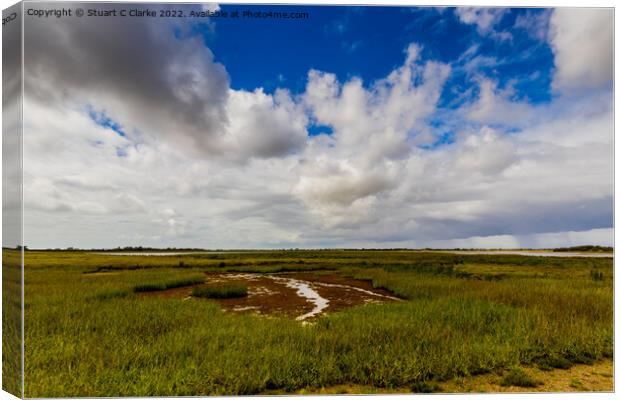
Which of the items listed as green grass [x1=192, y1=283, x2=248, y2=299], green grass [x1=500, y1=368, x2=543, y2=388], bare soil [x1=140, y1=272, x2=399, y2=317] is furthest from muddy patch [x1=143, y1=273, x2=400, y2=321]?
green grass [x1=500, y1=368, x2=543, y2=388]

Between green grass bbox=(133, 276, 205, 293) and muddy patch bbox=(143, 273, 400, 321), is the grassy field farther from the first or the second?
green grass bbox=(133, 276, 205, 293)

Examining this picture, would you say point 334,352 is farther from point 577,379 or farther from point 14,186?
point 14,186

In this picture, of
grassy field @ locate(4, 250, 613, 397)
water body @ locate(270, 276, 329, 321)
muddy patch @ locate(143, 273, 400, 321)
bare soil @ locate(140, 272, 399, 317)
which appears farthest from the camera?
bare soil @ locate(140, 272, 399, 317)

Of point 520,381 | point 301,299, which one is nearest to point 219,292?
point 301,299

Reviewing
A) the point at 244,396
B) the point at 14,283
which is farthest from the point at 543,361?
the point at 14,283

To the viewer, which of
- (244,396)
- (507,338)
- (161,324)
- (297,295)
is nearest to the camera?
(244,396)

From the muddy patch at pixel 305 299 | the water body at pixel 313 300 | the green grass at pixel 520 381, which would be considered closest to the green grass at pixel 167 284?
the muddy patch at pixel 305 299

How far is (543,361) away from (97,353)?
8.08 metres

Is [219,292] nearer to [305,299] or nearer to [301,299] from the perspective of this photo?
[301,299]

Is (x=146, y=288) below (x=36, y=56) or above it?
below

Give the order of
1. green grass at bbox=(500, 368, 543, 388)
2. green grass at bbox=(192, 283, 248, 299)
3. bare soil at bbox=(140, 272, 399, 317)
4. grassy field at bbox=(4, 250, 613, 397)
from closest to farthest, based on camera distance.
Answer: grassy field at bbox=(4, 250, 613, 397), green grass at bbox=(500, 368, 543, 388), bare soil at bbox=(140, 272, 399, 317), green grass at bbox=(192, 283, 248, 299)

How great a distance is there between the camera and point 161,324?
6.89m

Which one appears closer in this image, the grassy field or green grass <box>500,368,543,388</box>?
the grassy field

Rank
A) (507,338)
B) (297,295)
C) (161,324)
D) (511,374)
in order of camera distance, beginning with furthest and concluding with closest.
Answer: (297,295) → (161,324) → (507,338) → (511,374)
